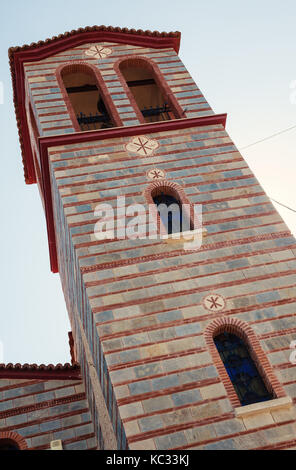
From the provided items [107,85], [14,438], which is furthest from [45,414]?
[107,85]

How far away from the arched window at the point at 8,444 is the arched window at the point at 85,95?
817 cm

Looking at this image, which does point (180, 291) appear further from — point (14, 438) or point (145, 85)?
point (145, 85)

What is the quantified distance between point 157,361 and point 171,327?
717 millimetres

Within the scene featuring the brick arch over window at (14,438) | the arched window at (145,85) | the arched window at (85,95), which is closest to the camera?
the brick arch over window at (14,438)

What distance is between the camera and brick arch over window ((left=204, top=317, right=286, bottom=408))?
8.79 meters

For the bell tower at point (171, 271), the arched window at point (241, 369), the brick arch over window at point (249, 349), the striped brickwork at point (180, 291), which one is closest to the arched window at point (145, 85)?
the bell tower at point (171, 271)

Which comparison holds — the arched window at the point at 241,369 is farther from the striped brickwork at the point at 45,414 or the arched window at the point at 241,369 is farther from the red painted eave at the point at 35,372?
the red painted eave at the point at 35,372

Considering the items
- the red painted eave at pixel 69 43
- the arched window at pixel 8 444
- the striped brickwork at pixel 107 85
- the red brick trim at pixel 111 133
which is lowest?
the arched window at pixel 8 444

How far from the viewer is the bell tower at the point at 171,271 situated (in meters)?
8.55

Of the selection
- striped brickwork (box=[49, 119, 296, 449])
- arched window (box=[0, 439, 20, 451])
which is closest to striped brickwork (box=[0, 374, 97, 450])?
arched window (box=[0, 439, 20, 451])

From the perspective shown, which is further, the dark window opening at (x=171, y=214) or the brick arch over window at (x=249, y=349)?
the dark window opening at (x=171, y=214)

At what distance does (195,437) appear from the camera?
8234 millimetres

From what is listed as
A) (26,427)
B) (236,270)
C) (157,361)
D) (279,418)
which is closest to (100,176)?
(236,270)

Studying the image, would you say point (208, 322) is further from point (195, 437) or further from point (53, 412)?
point (53, 412)
